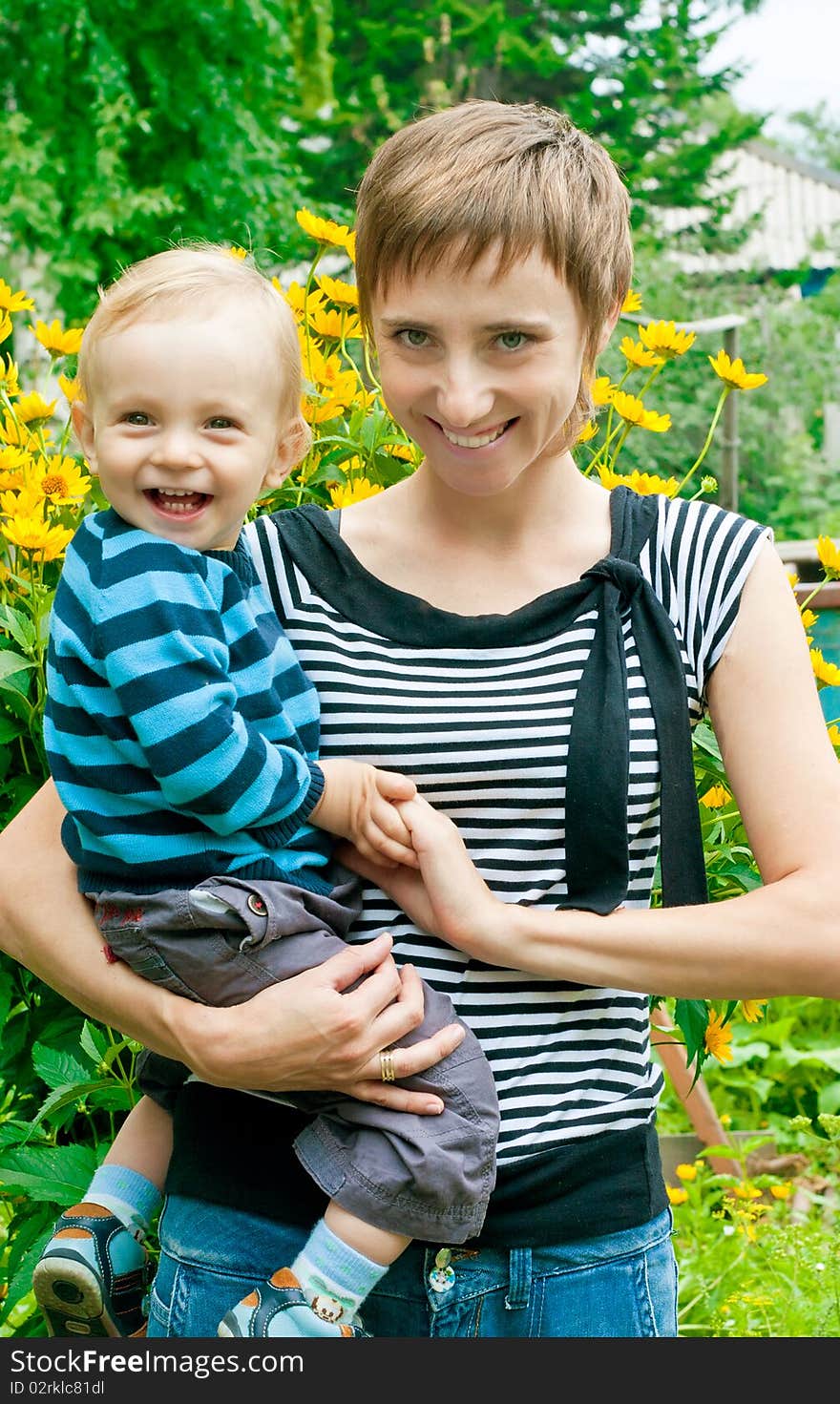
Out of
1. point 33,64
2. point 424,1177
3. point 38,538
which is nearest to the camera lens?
point 424,1177

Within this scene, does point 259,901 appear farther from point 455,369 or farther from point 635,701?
point 455,369

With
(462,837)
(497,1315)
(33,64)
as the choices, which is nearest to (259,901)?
(462,837)

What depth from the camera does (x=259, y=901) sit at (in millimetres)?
1442

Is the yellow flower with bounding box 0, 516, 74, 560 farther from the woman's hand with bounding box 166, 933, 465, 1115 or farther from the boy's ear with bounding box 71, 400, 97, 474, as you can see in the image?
the woman's hand with bounding box 166, 933, 465, 1115

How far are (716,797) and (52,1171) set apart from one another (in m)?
0.98

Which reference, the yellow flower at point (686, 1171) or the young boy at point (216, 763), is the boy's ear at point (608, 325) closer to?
the young boy at point (216, 763)

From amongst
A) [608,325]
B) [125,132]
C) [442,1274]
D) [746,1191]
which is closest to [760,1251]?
[746,1191]

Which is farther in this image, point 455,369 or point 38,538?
point 38,538

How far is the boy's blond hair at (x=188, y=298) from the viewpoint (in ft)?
4.82

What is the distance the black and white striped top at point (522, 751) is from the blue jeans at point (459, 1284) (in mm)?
113

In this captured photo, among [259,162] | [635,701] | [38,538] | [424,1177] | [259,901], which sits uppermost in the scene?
[259,162]

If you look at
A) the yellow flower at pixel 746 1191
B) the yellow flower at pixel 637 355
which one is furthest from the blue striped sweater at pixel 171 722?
the yellow flower at pixel 746 1191

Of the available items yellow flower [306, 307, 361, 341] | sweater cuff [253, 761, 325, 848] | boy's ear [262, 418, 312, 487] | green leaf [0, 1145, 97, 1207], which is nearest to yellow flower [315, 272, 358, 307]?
yellow flower [306, 307, 361, 341]

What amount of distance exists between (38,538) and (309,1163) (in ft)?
2.96
